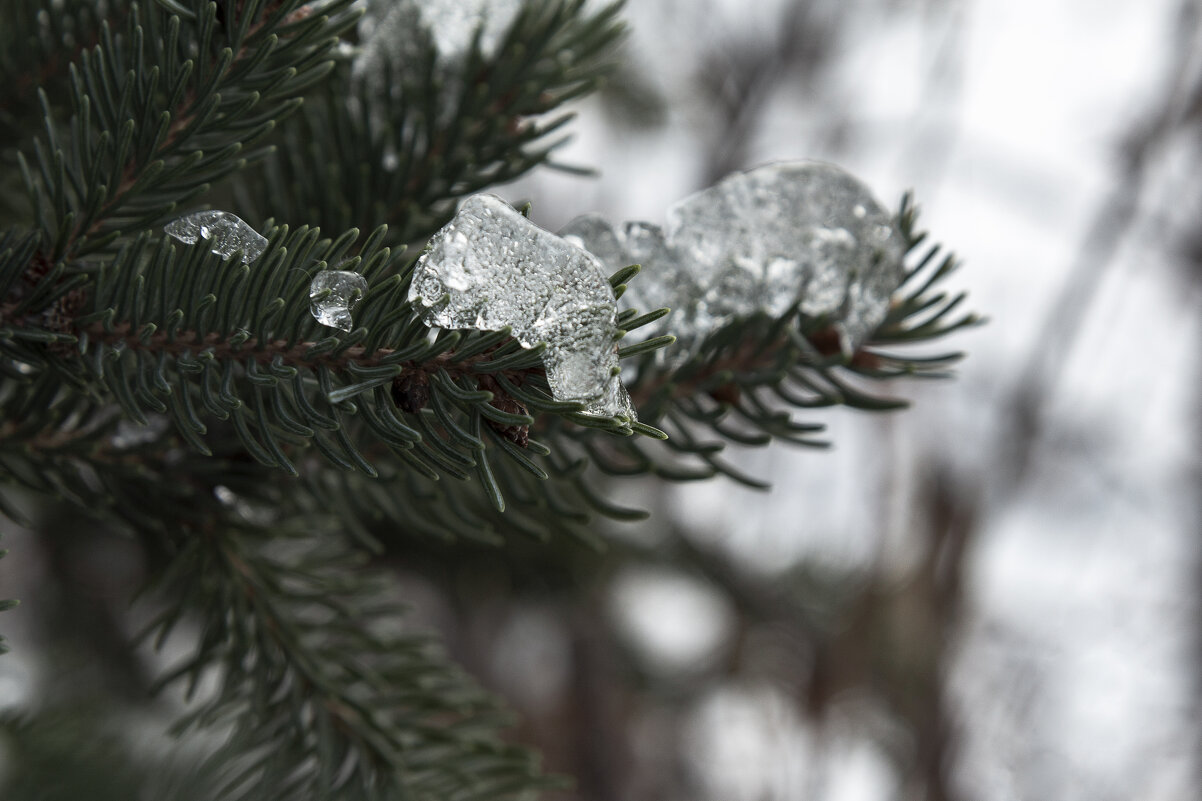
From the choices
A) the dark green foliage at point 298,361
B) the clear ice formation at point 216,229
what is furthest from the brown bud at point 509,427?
the clear ice formation at point 216,229

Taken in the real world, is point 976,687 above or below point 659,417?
below

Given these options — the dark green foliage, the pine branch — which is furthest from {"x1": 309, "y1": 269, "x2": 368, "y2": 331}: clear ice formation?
the pine branch

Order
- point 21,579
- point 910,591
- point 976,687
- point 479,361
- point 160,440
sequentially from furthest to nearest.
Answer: point 976,687 → point 910,591 → point 21,579 → point 160,440 → point 479,361

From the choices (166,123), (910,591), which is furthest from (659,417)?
(910,591)

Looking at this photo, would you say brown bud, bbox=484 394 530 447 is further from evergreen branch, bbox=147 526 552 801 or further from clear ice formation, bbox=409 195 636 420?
evergreen branch, bbox=147 526 552 801

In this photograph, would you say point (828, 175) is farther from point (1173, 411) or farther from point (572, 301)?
point (1173, 411)

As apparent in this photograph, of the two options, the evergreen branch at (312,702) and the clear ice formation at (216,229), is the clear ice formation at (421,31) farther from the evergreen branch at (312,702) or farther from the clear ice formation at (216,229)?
the evergreen branch at (312,702)

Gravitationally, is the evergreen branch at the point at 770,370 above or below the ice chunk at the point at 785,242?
below
